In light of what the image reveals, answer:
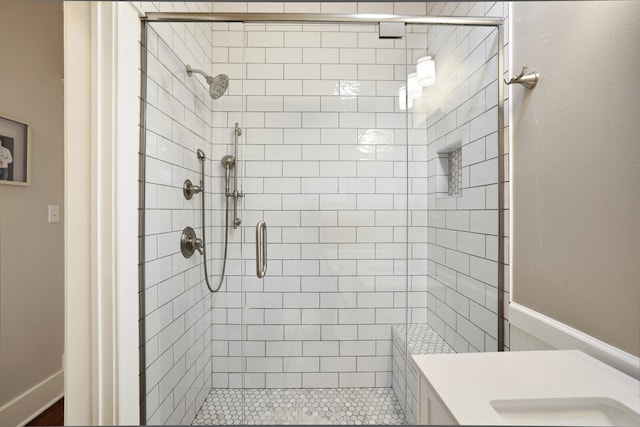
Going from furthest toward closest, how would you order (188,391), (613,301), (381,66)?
(381,66), (188,391), (613,301)

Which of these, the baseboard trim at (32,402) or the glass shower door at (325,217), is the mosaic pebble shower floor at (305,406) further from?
the baseboard trim at (32,402)

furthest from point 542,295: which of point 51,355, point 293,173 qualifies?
point 51,355

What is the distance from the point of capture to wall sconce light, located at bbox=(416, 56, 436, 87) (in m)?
1.42

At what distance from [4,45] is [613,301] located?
9.18 feet

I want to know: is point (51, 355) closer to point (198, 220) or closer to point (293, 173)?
point (198, 220)

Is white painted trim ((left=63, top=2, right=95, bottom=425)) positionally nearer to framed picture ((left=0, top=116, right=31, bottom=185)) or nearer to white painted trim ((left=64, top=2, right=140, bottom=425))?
white painted trim ((left=64, top=2, right=140, bottom=425))

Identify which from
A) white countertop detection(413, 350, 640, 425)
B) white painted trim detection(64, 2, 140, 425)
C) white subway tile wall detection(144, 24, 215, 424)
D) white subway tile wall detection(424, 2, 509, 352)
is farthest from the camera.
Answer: white subway tile wall detection(424, 2, 509, 352)

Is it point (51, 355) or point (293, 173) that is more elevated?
point (293, 173)

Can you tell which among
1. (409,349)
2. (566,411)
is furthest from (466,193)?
(566,411)

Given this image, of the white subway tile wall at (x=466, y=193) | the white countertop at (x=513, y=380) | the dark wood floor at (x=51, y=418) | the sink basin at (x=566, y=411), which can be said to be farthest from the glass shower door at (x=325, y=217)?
the dark wood floor at (x=51, y=418)

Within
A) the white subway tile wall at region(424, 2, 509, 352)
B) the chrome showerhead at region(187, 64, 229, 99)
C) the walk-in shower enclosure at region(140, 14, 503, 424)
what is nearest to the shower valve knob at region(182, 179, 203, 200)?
the walk-in shower enclosure at region(140, 14, 503, 424)

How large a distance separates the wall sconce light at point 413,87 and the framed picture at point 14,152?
211 cm

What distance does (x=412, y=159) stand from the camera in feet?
4.82

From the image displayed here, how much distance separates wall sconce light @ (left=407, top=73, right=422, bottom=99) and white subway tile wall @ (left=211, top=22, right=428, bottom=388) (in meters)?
0.04
